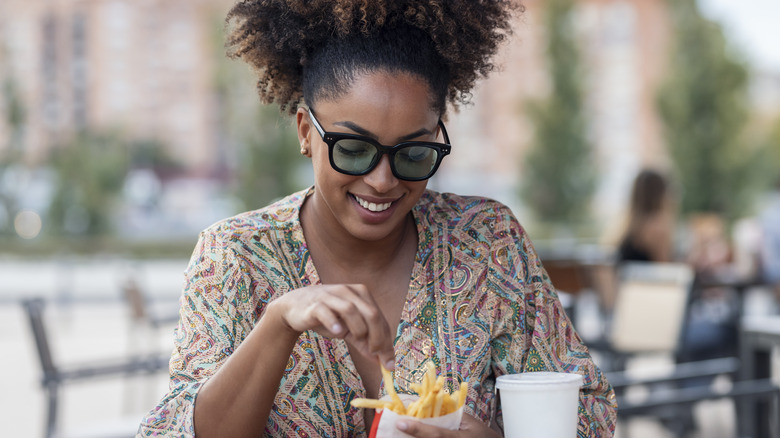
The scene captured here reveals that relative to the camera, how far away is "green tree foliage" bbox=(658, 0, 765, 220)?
14055 mm

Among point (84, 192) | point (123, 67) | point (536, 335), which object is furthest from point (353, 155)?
point (123, 67)

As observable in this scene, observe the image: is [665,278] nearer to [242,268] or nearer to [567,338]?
[567,338]

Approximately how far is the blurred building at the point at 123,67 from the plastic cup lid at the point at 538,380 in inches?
770

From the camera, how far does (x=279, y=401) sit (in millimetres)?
1501

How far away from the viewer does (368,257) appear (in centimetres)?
168

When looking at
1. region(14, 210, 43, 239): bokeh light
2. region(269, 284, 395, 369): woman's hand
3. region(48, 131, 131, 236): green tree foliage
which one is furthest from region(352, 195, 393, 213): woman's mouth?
region(14, 210, 43, 239): bokeh light

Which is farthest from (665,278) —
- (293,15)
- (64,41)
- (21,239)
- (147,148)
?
(64,41)

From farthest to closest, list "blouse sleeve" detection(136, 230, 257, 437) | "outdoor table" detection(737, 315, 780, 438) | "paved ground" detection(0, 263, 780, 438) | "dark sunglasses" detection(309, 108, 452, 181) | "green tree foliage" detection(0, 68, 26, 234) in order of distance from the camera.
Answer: "green tree foliage" detection(0, 68, 26, 234), "paved ground" detection(0, 263, 780, 438), "outdoor table" detection(737, 315, 780, 438), "dark sunglasses" detection(309, 108, 452, 181), "blouse sleeve" detection(136, 230, 257, 437)

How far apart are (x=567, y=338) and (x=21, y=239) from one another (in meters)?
16.2

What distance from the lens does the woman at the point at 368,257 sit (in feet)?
4.77

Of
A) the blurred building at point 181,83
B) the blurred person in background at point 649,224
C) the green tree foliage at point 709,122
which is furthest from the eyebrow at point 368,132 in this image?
the blurred building at point 181,83

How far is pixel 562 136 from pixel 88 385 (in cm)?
1095

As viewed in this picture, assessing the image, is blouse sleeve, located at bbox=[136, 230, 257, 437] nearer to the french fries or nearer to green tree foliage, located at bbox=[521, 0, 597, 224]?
the french fries

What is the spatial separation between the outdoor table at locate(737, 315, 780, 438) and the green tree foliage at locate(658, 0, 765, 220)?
472 inches
